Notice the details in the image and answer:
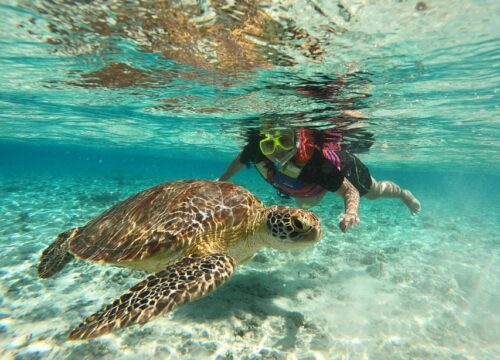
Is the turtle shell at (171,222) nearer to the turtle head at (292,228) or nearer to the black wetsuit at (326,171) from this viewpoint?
the turtle head at (292,228)

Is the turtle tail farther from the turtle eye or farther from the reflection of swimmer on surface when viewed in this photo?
the turtle eye

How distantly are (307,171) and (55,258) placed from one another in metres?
5.67

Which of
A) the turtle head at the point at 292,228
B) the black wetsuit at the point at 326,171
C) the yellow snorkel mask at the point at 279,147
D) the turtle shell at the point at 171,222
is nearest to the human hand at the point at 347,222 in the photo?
the turtle head at the point at 292,228

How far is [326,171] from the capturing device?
638 cm

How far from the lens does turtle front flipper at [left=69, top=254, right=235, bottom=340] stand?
2865mm

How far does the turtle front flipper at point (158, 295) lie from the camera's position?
113 inches

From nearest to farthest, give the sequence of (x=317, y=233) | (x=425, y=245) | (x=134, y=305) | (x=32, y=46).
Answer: (x=134, y=305), (x=317, y=233), (x=32, y=46), (x=425, y=245)

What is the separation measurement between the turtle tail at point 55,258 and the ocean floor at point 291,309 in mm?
479

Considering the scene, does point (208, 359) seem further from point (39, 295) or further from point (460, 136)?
point (460, 136)

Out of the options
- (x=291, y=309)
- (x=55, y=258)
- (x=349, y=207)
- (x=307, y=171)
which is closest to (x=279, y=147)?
(x=307, y=171)

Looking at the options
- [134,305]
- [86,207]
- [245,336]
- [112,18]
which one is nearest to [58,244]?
[134,305]

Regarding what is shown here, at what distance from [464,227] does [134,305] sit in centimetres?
1740

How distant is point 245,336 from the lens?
169 inches

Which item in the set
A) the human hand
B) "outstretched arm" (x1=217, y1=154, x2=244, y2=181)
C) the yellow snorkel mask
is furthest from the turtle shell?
"outstretched arm" (x1=217, y1=154, x2=244, y2=181)
